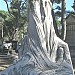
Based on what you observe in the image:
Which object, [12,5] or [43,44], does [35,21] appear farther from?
[12,5]

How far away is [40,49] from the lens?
909cm

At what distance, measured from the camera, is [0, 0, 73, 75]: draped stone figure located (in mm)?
8852

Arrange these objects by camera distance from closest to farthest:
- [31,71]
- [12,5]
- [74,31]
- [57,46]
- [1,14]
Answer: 1. [31,71]
2. [57,46]
3. [74,31]
4. [12,5]
5. [1,14]

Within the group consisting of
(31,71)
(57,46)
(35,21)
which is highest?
(35,21)

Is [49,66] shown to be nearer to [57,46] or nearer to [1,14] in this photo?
[57,46]

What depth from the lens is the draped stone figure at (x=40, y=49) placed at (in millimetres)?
8852

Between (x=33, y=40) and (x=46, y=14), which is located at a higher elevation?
(x=46, y=14)

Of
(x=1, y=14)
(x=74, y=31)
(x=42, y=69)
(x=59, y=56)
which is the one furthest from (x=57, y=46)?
(x=1, y=14)

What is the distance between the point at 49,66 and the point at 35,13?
150cm

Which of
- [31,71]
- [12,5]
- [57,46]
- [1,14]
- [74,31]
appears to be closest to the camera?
[31,71]

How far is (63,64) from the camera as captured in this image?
890 cm

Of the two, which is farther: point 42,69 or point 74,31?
point 74,31

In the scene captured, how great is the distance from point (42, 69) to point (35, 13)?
1.56 meters

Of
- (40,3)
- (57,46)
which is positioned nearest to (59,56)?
(57,46)
